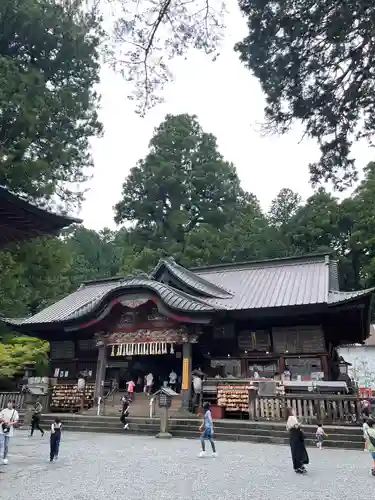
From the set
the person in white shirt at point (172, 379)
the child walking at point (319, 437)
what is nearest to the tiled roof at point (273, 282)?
the person in white shirt at point (172, 379)

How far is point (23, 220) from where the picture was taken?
5852 mm

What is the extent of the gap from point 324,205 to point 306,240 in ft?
14.0

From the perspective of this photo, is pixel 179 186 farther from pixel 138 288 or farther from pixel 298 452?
pixel 298 452

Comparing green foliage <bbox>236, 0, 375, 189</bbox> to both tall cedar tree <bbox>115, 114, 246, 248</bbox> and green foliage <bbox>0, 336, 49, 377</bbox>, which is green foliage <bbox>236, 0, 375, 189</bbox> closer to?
green foliage <bbox>0, 336, 49, 377</bbox>

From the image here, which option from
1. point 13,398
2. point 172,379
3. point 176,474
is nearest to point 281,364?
point 172,379

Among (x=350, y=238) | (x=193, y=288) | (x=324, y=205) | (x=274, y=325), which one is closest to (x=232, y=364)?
(x=274, y=325)

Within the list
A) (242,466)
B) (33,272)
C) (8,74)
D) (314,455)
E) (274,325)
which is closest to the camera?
(242,466)

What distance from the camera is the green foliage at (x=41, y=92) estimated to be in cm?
1596

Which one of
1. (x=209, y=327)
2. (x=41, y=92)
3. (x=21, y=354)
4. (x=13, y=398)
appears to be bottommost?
(x=13, y=398)

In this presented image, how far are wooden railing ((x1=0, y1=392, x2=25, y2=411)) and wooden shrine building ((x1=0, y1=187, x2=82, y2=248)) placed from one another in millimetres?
14086

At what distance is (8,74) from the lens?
15.7 m

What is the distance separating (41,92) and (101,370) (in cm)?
1217

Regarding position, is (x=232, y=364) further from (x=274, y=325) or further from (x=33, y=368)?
(x=33, y=368)

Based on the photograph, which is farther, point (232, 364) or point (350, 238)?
point (350, 238)
